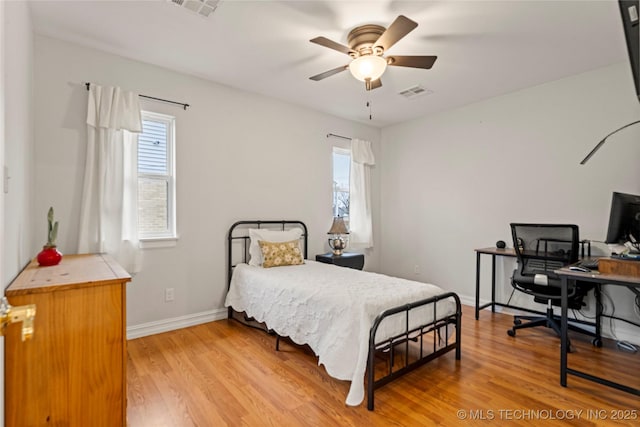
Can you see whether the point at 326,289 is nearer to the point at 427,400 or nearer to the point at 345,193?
the point at 427,400

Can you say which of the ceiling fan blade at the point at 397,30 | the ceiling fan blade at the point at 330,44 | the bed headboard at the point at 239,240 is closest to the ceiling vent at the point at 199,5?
the ceiling fan blade at the point at 330,44

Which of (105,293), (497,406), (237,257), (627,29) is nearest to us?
(627,29)

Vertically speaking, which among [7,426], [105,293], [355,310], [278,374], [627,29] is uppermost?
[627,29]

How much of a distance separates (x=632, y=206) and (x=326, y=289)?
94.8 inches

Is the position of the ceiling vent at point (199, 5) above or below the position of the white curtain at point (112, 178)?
above

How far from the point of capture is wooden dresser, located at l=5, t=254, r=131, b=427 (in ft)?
4.57

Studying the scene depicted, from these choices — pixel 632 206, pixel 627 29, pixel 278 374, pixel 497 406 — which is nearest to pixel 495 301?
pixel 632 206

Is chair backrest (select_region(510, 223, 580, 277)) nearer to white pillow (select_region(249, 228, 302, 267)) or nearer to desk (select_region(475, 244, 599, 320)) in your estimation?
desk (select_region(475, 244, 599, 320))

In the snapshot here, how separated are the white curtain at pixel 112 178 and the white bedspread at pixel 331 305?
1190mm

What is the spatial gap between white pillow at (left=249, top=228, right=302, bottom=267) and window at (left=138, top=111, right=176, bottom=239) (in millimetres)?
832

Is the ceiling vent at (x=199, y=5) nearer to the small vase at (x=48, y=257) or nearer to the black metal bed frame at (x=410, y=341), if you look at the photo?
the small vase at (x=48, y=257)

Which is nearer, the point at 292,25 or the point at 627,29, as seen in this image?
the point at 627,29

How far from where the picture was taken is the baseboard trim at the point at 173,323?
3066mm

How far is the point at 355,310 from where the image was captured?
2.11 meters
